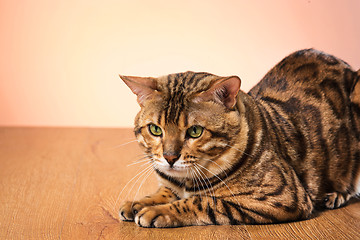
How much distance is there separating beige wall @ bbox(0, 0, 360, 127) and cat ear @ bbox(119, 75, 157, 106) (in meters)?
1.76

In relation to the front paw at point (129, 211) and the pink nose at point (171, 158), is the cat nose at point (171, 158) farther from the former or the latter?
the front paw at point (129, 211)

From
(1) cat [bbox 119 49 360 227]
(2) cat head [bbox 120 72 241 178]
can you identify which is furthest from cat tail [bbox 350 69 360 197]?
(2) cat head [bbox 120 72 241 178]

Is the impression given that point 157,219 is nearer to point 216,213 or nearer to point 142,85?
A: point 216,213

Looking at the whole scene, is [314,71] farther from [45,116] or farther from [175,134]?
[45,116]

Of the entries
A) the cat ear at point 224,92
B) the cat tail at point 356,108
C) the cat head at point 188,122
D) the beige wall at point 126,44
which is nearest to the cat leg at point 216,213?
the cat head at point 188,122

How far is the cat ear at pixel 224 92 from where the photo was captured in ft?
5.29

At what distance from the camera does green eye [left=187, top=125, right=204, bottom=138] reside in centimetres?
165

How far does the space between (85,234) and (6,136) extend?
179 centimetres

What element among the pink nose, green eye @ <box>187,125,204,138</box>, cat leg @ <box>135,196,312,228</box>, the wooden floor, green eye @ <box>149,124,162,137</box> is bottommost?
the wooden floor

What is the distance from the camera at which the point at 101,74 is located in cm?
359

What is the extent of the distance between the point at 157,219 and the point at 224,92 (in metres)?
0.47

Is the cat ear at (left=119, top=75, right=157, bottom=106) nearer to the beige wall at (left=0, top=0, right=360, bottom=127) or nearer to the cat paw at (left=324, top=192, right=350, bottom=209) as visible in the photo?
the cat paw at (left=324, top=192, right=350, bottom=209)

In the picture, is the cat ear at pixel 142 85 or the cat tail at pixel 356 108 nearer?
the cat ear at pixel 142 85

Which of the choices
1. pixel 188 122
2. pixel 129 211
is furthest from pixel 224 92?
pixel 129 211
